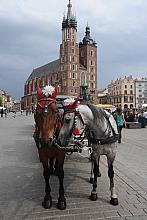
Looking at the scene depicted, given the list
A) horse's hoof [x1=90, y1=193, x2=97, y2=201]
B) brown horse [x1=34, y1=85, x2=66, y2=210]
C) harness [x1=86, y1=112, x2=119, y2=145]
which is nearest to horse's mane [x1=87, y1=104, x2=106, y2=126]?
harness [x1=86, y1=112, x2=119, y2=145]

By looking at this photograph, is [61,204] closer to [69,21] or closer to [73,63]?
[73,63]

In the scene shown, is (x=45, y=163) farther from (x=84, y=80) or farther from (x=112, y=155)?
(x=84, y=80)

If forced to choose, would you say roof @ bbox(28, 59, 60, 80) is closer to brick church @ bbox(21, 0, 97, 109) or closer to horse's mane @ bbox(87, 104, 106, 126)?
brick church @ bbox(21, 0, 97, 109)

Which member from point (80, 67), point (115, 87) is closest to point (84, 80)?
point (80, 67)

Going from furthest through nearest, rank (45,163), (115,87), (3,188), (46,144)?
(115,87)
(3,188)
(45,163)
(46,144)

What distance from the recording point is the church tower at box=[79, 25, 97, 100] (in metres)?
105

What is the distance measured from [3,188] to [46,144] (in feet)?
7.38

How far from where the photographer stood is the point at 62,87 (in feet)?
327

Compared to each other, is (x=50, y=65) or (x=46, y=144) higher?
(x=50, y=65)

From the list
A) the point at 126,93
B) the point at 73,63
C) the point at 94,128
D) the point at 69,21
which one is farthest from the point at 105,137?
the point at 69,21

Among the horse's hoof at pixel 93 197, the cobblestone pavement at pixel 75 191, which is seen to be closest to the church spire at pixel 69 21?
the cobblestone pavement at pixel 75 191

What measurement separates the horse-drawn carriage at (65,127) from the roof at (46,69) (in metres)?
104

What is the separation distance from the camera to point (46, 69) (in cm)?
12106

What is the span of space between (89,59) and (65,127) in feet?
342
